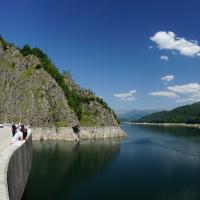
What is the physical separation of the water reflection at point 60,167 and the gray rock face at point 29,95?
48.0 feet

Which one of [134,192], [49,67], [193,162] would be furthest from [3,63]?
[134,192]

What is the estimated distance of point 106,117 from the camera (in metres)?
153

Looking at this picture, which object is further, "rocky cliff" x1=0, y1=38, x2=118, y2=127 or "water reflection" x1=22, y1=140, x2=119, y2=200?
"rocky cliff" x1=0, y1=38, x2=118, y2=127

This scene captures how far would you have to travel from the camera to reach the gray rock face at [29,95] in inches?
4833

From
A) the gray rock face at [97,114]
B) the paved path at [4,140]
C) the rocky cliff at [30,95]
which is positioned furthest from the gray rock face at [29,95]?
the paved path at [4,140]

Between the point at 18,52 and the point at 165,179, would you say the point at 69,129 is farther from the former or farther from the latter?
the point at 165,179

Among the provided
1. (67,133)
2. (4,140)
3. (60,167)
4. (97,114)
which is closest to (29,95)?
(67,133)

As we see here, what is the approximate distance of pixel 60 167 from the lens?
237 ft

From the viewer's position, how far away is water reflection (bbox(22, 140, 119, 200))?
5150 cm

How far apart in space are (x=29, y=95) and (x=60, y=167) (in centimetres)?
5893

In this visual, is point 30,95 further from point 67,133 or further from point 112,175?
point 112,175

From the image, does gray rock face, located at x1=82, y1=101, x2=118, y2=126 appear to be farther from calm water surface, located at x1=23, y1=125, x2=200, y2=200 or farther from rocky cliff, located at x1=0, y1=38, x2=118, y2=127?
calm water surface, located at x1=23, y1=125, x2=200, y2=200

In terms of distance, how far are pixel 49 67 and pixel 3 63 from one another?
2316 cm

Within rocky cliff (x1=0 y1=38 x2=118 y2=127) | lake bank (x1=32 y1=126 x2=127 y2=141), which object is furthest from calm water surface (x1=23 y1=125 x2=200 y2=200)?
rocky cliff (x1=0 y1=38 x2=118 y2=127)
